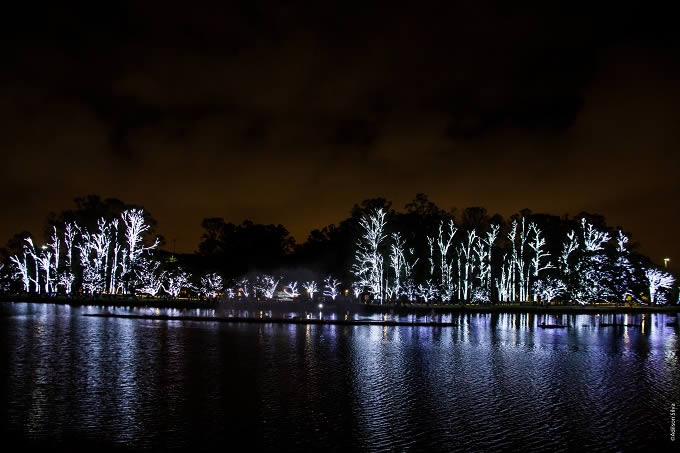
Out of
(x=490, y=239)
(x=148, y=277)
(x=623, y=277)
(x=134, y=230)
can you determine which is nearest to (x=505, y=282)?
(x=490, y=239)

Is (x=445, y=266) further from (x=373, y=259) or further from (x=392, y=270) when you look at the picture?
(x=373, y=259)

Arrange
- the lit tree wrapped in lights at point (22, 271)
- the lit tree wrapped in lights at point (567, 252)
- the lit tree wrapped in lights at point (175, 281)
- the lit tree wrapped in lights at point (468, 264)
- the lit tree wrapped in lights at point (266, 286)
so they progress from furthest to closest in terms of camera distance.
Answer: the lit tree wrapped in lights at point (22, 271) < the lit tree wrapped in lights at point (266, 286) < the lit tree wrapped in lights at point (567, 252) < the lit tree wrapped in lights at point (468, 264) < the lit tree wrapped in lights at point (175, 281)

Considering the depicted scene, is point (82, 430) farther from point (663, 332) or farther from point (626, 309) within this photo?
point (626, 309)

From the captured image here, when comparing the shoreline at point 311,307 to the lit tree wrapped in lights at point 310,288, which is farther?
the lit tree wrapped in lights at point 310,288

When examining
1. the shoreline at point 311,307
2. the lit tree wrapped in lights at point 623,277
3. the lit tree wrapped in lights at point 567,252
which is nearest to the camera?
the lit tree wrapped in lights at point 623,277

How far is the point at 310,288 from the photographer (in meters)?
74.9

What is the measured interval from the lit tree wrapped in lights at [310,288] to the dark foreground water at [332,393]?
163ft

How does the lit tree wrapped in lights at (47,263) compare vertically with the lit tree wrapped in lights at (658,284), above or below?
above

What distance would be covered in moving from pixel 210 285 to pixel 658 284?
54.5m

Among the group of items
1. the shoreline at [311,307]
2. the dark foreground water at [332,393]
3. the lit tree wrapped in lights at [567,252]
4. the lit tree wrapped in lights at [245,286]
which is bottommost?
the shoreline at [311,307]

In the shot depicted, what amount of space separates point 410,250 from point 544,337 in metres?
Answer: 41.0

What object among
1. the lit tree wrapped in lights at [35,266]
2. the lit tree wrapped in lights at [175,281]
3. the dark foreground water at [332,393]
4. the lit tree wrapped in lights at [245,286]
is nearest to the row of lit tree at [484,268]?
the lit tree wrapped in lights at [245,286]

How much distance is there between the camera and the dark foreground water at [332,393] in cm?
1020

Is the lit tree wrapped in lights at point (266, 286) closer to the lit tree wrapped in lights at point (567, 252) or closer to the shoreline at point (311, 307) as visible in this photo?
the shoreline at point (311, 307)
